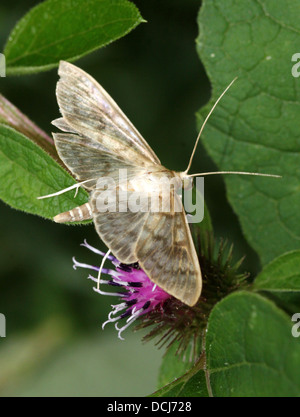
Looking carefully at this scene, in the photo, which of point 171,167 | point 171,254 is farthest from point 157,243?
point 171,167

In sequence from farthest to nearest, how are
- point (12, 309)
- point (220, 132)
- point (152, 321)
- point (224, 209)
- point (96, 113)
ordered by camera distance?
point (12, 309), point (224, 209), point (220, 132), point (152, 321), point (96, 113)

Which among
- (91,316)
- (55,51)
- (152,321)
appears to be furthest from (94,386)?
(55,51)

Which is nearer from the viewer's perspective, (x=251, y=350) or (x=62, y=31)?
(x=251, y=350)

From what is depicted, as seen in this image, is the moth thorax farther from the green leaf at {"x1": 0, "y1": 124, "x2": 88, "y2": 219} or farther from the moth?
the green leaf at {"x1": 0, "y1": 124, "x2": 88, "y2": 219}

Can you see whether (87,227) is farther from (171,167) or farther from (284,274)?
(284,274)

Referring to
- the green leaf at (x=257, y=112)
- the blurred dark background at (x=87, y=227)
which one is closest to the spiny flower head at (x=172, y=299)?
the green leaf at (x=257, y=112)

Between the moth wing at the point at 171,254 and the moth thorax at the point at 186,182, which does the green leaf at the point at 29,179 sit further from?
the moth thorax at the point at 186,182

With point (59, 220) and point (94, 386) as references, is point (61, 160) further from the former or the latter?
point (94, 386)
